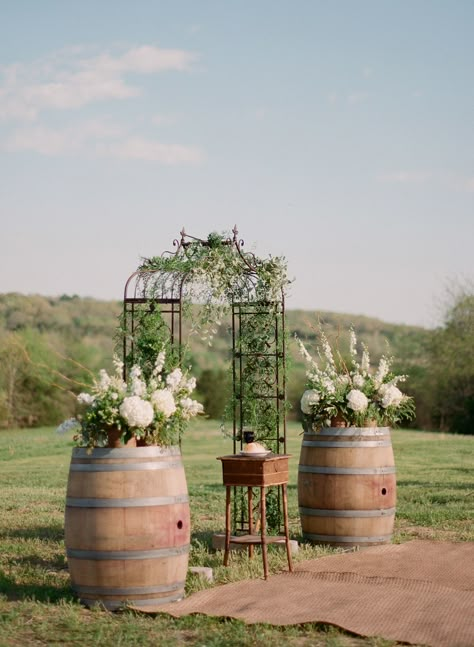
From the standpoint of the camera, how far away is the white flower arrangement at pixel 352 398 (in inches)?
376

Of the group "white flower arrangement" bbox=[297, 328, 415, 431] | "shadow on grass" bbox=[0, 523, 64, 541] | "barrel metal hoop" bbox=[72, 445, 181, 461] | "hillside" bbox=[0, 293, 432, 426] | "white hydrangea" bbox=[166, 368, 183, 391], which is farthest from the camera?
"hillside" bbox=[0, 293, 432, 426]

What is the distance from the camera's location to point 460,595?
7289mm

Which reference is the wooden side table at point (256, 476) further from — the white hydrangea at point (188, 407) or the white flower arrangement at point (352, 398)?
the white flower arrangement at point (352, 398)

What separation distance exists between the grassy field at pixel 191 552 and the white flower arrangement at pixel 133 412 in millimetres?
1270

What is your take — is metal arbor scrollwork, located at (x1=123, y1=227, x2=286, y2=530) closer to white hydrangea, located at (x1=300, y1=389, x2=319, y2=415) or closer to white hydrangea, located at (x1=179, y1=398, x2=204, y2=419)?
white hydrangea, located at (x1=300, y1=389, x2=319, y2=415)

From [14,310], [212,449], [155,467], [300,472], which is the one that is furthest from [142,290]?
[14,310]

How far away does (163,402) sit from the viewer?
713cm

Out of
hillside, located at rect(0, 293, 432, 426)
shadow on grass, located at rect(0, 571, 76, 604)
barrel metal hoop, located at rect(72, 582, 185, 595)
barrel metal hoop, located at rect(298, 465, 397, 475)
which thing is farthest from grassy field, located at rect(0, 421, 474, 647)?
hillside, located at rect(0, 293, 432, 426)

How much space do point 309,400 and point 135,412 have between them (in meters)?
3.01

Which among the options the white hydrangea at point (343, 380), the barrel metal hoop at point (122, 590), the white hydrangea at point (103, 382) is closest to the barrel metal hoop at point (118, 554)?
the barrel metal hoop at point (122, 590)

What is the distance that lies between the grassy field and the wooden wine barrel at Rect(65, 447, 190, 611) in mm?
232

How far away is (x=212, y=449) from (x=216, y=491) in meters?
11.8

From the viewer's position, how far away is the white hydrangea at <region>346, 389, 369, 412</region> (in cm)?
950

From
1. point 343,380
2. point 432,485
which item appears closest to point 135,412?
point 343,380
